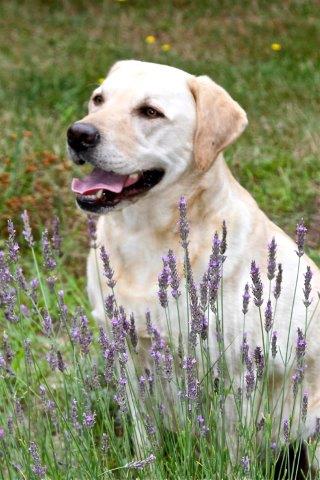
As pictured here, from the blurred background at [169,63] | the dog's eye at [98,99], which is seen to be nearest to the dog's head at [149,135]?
the dog's eye at [98,99]

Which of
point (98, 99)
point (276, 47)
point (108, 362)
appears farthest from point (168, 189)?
point (276, 47)

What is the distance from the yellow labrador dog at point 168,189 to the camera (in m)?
3.57

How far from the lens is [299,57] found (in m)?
9.52

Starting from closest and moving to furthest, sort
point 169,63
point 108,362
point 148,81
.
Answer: point 108,362 < point 148,81 < point 169,63

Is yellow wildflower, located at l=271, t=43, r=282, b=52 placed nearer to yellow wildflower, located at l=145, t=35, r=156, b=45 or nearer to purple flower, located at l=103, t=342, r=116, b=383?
yellow wildflower, located at l=145, t=35, r=156, b=45

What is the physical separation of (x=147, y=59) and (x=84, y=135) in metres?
6.60

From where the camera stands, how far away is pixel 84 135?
3564 millimetres

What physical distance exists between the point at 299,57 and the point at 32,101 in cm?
267

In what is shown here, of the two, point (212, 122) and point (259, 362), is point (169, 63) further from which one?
point (259, 362)

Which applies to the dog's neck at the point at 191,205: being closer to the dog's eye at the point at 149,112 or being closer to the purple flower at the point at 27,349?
the dog's eye at the point at 149,112

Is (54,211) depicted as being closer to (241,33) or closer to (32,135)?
(32,135)

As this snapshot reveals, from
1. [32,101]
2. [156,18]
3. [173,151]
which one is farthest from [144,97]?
[156,18]

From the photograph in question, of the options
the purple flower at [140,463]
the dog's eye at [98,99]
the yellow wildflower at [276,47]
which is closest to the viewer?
the purple flower at [140,463]

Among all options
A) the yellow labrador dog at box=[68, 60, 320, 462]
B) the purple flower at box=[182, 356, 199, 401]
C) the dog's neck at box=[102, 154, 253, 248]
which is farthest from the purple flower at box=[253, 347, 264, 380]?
the dog's neck at box=[102, 154, 253, 248]
